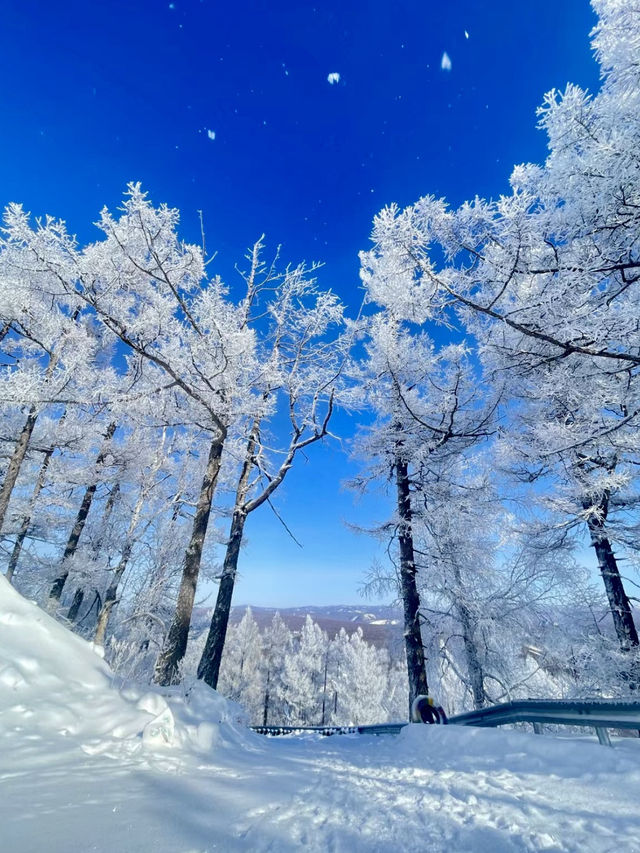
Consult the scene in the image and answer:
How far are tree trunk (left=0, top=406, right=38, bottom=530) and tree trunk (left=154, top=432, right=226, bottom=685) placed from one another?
5.17 m

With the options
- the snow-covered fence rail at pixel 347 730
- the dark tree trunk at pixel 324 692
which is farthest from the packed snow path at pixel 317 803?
the dark tree trunk at pixel 324 692

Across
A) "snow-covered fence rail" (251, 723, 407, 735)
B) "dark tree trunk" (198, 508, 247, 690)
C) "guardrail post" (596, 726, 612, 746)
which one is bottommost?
"snow-covered fence rail" (251, 723, 407, 735)

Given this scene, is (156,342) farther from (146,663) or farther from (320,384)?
(146,663)

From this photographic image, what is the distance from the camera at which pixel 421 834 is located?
6.90 ft

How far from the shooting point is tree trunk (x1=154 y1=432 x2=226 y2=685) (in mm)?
6609

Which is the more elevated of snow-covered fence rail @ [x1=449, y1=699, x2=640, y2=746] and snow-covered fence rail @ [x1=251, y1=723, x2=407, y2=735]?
snow-covered fence rail @ [x1=449, y1=699, x2=640, y2=746]

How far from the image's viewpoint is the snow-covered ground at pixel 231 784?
6.22 ft

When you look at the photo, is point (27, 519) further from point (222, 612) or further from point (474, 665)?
point (474, 665)

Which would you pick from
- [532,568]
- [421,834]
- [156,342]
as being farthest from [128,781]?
[532,568]

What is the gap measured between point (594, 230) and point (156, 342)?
7330mm

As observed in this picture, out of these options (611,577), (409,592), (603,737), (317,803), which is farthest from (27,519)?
(611,577)

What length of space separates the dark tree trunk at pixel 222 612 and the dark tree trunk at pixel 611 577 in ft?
27.4

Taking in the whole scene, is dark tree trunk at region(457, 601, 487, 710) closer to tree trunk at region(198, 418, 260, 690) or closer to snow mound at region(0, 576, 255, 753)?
tree trunk at region(198, 418, 260, 690)

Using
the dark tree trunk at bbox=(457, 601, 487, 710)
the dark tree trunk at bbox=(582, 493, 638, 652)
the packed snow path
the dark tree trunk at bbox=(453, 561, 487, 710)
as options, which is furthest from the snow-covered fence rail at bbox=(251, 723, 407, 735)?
the dark tree trunk at bbox=(582, 493, 638, 652)
